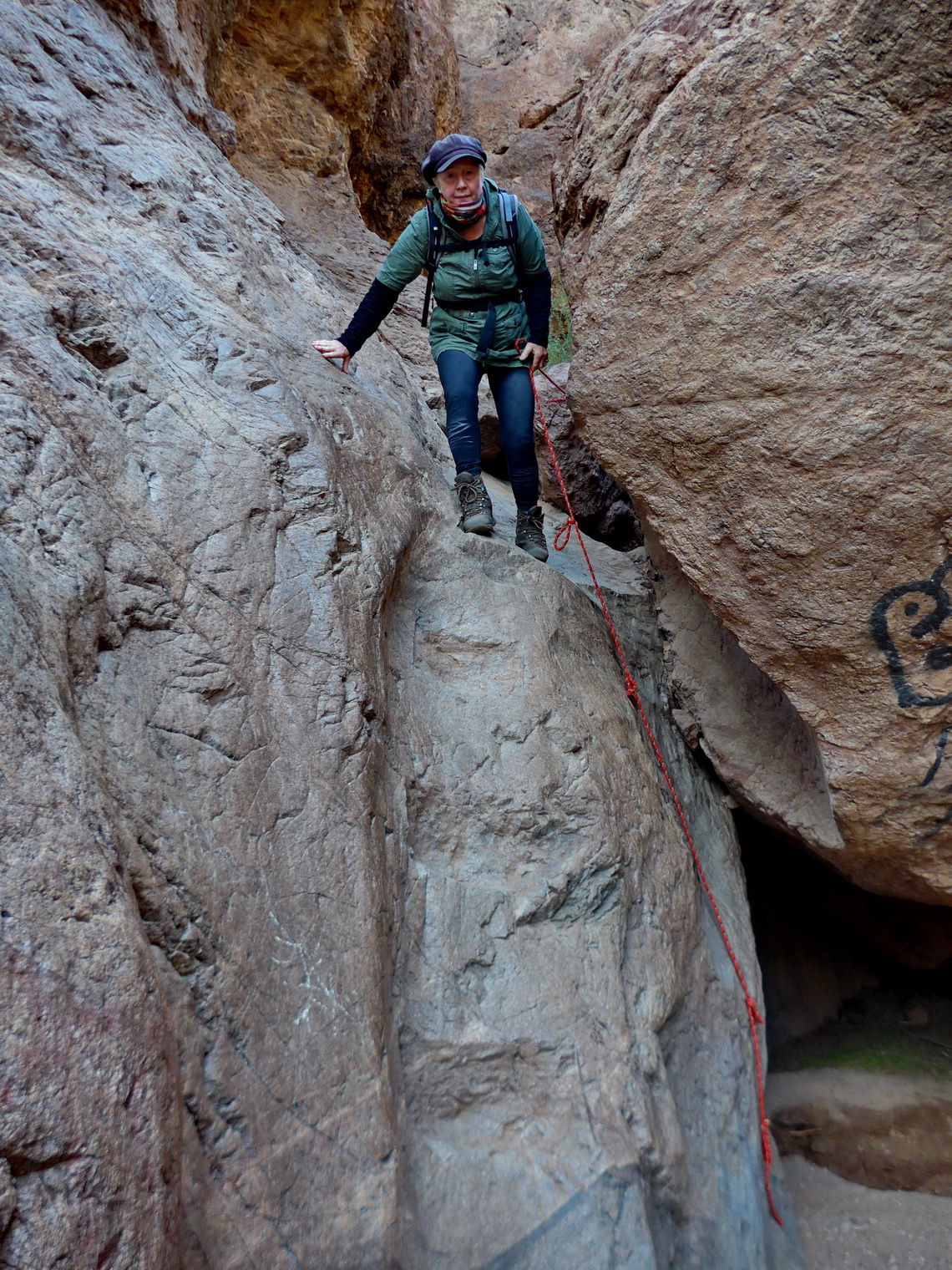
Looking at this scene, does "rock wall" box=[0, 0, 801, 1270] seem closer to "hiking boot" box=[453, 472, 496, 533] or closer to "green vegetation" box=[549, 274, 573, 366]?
"hiking boot" box=[453, 472, 496, 533]

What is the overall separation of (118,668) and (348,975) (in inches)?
36.3

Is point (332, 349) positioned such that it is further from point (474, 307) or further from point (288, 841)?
point (288, 841)

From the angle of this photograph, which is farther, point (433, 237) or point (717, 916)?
point (433, 237)

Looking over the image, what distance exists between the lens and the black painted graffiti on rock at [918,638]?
8.04 ft

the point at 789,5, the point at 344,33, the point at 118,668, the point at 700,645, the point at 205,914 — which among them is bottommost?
the point at 205,914

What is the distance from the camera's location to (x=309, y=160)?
5918mm

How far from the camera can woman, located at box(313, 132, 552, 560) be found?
9.92ft

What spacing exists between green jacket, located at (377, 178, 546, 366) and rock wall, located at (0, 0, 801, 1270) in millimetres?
454

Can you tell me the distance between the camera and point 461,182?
9.63 feet

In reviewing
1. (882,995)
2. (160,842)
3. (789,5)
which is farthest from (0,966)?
(882,995)

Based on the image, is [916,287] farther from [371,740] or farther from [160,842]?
[160,842]

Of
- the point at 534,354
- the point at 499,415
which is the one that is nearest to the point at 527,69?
the point at 534,354

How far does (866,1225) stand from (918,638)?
2.00m

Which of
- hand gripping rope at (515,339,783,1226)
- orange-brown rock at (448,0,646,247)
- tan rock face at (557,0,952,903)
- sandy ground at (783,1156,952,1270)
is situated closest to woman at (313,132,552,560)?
hand gripping rope at (515,339,783,1226)
